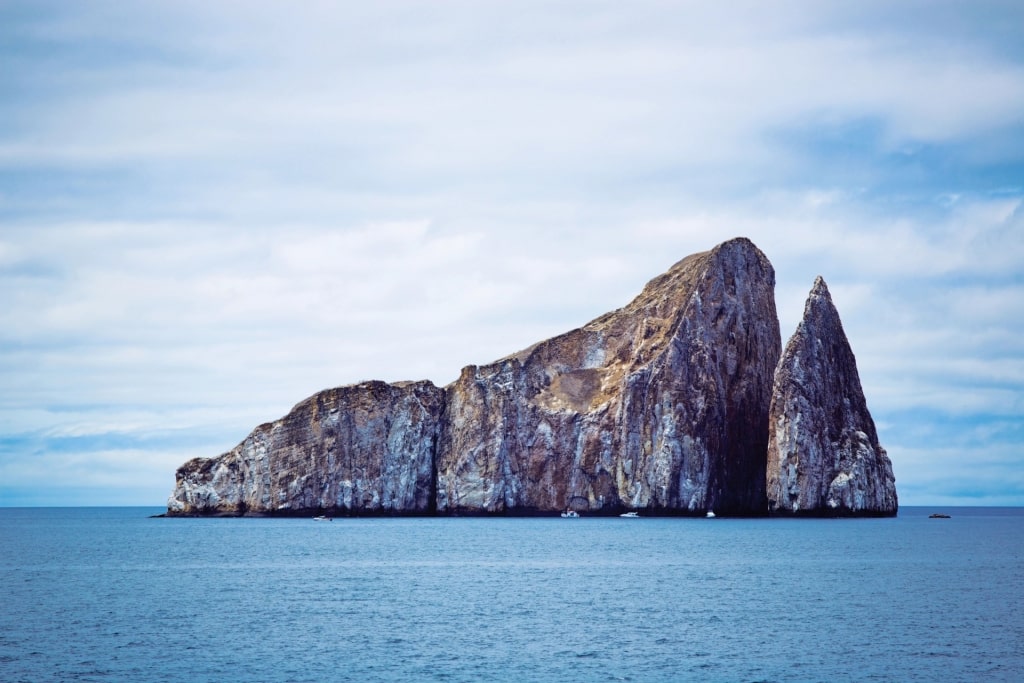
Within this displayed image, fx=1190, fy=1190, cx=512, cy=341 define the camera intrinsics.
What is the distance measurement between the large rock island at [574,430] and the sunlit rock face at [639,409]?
0.17m

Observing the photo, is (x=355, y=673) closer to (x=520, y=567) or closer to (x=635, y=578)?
(x=635, y=578)

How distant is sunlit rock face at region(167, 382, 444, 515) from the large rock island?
0.17m

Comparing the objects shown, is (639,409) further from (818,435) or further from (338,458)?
(338,458)

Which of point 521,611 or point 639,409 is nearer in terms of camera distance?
point 521,611

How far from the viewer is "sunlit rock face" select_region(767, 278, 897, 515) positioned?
4855 inches

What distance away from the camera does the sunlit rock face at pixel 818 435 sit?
123 m

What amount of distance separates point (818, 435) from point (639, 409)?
65.7ft

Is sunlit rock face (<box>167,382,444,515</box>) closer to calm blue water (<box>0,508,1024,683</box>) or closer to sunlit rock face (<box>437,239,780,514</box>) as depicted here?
sunlit rock face (<box>437,239,780,514</box>)

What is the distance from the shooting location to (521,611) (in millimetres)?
54750

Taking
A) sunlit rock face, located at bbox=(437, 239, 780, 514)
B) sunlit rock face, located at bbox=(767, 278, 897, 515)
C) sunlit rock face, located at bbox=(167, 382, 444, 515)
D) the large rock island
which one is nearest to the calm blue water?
sunlit rock face, located at bbox=(767, 278, 897, 515)

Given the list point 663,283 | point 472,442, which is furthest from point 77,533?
point 663,283

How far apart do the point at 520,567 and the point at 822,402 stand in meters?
59.6

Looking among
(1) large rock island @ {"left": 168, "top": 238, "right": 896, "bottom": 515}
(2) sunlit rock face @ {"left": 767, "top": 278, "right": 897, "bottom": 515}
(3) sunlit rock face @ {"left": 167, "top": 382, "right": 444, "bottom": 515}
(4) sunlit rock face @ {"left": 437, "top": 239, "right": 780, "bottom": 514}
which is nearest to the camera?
(2) sunlit rock face @ {"left": 767, "top": 278, "right": 897, "bottom": 515}

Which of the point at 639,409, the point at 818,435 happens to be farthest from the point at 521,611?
the point at 639,409
